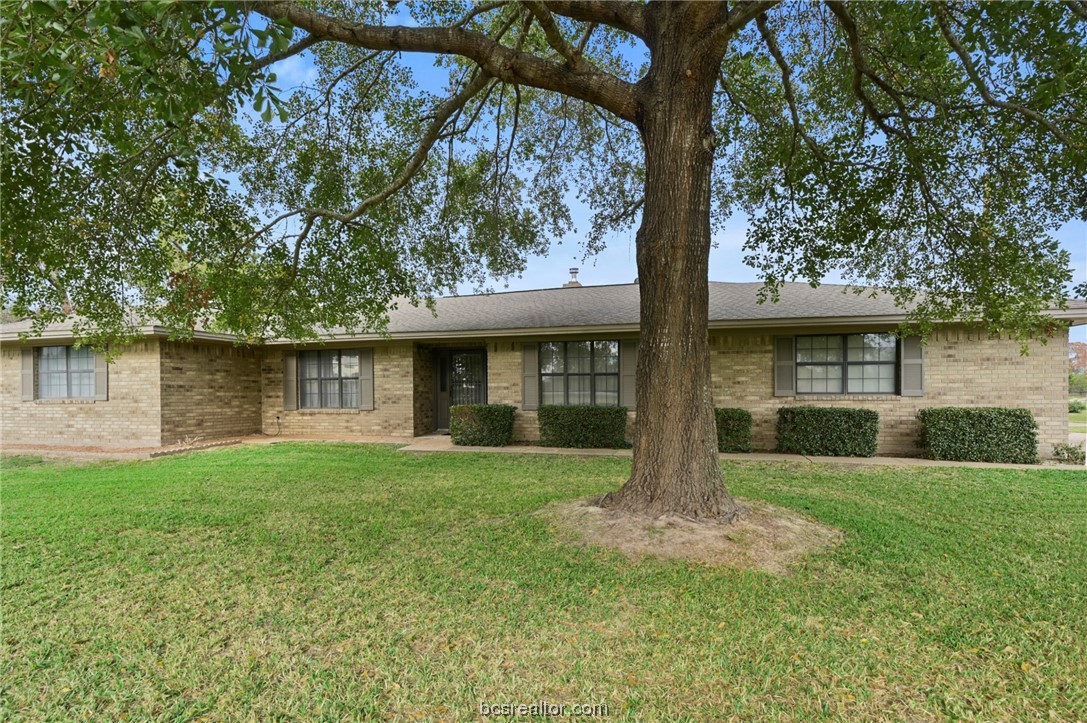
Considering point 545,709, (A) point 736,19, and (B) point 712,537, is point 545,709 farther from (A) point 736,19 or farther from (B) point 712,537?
(A) point 736,19

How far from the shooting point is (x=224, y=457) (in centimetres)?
964

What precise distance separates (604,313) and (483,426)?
371cm

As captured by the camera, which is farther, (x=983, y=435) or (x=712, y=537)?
(x=983, y=435)

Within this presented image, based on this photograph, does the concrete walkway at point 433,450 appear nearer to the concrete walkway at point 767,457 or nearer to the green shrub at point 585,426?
the concrete walkway at point 767,457

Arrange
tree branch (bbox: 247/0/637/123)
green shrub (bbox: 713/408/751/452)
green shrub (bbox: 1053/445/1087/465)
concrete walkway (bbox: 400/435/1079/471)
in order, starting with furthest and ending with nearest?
green shrub (bbox: 713/408/751/452)
green shrub (bbox: 1053/445/1087/465)
concrete walkway (bbox: 400/435/1079/471)
tree branch (bbox: 247/0/637/123)

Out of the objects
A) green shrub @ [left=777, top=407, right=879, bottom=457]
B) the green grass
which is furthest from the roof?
the green grass

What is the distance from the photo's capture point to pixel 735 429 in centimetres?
995

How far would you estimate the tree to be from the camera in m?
4.39

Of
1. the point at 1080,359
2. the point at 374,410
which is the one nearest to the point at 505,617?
the point at 374,410

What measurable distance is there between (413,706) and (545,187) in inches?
360

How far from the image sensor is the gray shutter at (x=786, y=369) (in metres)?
10.3

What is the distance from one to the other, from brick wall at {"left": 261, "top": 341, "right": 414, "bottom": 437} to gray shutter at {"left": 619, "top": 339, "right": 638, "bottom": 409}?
200 inches

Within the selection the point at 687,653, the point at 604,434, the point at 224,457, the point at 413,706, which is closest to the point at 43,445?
the point at 224,457

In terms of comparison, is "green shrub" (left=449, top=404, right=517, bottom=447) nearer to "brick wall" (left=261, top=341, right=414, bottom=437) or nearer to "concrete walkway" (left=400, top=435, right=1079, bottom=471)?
"concrete walkway" (left=400, top=435, right=1079, bottom=471)
